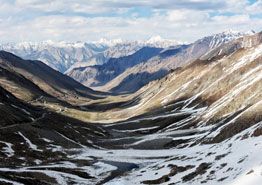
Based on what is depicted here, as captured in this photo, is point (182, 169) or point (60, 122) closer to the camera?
point (182, 169)

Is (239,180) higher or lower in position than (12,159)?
lower

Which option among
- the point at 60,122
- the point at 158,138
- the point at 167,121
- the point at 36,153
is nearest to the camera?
the point at 36,153

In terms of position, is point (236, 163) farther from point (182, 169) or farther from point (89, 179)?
point (89, 179)

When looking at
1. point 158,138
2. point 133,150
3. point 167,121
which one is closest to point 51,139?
point 133,150

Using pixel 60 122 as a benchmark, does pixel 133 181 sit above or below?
below

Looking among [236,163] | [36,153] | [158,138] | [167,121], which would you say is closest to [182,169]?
[236,163]

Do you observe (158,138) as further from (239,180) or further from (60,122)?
(239,180)

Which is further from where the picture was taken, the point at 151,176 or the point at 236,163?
the point at 151,176

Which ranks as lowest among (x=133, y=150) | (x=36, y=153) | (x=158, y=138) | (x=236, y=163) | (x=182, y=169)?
(x=236, y=163)

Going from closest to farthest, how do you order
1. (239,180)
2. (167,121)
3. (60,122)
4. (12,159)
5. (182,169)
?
(239,180) → (182,169) → (12,159) → (60,122) → (167,121)
